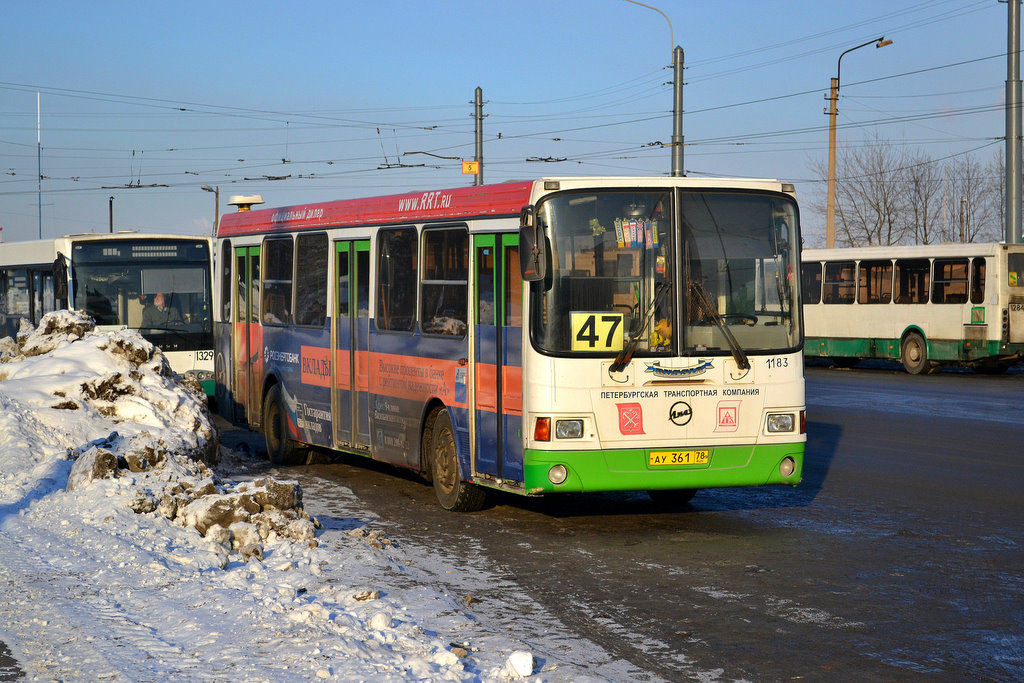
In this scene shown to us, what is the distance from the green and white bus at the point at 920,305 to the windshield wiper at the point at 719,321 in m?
21.1

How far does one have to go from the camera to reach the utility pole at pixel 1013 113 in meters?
28.8

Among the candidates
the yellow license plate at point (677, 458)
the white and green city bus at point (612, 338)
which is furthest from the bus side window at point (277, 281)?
the yellow license plate at point (677, 458)

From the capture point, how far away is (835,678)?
6277mm

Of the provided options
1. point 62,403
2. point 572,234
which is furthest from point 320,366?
point 572,234

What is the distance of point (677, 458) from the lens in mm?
10062

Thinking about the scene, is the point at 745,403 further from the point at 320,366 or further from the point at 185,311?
the point at 185,311

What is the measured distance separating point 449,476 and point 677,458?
2256 mm

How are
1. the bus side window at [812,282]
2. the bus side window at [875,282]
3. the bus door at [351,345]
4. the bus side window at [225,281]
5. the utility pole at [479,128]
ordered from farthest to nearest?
the utility pole at [479,128] < the bus side window at [812,282] < the bus side window at [875,282] < the bus side window at [225,281] < the bus door at [351,345]

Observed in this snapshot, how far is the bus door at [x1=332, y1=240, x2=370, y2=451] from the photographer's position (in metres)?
13.1

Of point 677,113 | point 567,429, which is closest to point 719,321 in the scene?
point 567,429

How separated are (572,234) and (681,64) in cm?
2260

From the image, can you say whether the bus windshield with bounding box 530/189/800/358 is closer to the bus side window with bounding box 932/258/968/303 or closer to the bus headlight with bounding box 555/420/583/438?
the bus headlight with bounding box 555/420/583/438

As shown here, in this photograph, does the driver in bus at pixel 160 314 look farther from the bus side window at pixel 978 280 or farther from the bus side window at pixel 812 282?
the bus side window at pixel 812 282

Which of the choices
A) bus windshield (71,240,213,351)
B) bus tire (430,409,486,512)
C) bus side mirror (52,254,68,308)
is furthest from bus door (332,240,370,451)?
bus side mirror (52,254,68,308)
